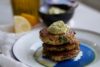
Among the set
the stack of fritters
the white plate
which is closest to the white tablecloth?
the white plate

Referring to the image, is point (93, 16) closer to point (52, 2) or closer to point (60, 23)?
point (52, 2)

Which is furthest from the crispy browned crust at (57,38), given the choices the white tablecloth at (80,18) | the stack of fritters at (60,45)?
the white tablecloth at (80,18)

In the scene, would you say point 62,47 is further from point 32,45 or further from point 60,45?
point 32,45

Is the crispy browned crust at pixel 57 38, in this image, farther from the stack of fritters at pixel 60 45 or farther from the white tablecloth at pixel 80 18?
the white tablecloth at pixel 80 18

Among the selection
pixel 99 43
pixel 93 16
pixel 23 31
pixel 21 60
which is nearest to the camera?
pixel 21 60

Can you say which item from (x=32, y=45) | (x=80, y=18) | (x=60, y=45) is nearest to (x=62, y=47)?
(x=60, y=45)

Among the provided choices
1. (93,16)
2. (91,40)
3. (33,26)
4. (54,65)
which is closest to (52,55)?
(54,65)
